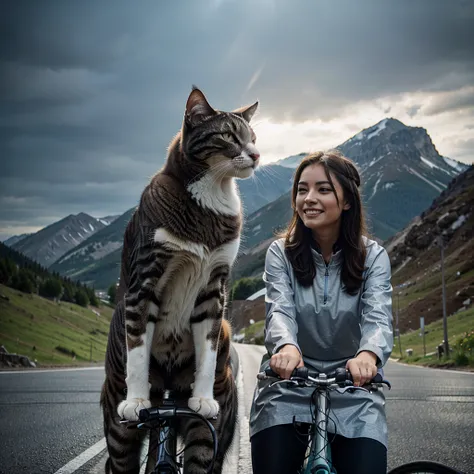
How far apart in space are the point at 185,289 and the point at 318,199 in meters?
1.10

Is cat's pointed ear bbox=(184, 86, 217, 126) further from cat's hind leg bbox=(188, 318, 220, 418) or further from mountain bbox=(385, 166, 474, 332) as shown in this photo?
mountain bbox=(385, 166, 474, 332)

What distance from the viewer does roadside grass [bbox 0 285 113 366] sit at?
68.9 meters

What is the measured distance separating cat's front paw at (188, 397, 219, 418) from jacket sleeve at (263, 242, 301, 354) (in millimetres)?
475

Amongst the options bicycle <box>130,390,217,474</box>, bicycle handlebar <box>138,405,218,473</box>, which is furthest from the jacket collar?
bicycle handlebar <box>138,405,218,473</box>

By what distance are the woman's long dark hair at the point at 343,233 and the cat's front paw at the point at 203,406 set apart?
102 cm

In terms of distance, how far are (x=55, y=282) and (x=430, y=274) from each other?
74.2m

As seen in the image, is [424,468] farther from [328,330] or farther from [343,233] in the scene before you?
[343,233]

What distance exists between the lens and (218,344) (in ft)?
13.1

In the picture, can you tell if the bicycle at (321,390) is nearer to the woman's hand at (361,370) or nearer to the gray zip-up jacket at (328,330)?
the woman's hand at (361,370)

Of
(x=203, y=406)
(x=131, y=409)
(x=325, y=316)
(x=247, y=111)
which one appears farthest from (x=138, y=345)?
(x=247, y=111)

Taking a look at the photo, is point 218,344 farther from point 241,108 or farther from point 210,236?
point 241,108

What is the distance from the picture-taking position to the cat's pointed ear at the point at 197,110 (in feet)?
A: 12.8

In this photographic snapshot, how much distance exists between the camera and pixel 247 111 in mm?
4234

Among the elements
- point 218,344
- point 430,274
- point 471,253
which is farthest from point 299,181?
point 430,274
